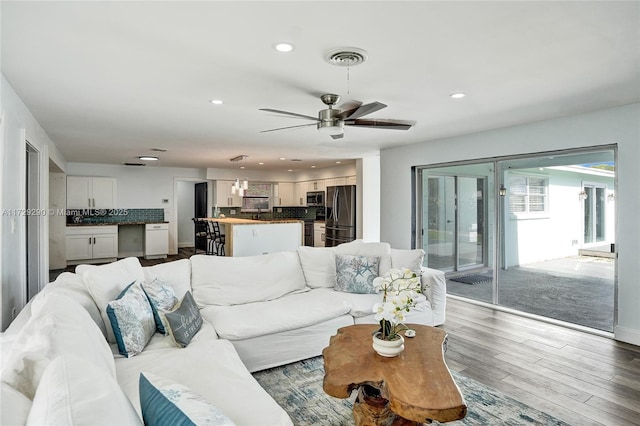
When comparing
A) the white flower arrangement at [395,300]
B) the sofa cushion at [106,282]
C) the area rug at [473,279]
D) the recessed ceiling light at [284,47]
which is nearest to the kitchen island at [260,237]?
the area rug at [473,279]

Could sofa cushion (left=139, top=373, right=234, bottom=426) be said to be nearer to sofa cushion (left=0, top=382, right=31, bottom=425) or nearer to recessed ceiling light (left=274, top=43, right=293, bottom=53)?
sofa cushion (left=0, top=382, right=31, bottom=425)

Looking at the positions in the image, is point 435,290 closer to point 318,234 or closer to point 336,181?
point 336,181

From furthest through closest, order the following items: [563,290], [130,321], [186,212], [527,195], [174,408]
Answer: [186,212] → [527,195] → [563,290] → [130,321] → [174,408]

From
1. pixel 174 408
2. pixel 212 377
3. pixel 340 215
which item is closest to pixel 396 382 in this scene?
pixel 212 377

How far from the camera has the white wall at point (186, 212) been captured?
11.4 metres

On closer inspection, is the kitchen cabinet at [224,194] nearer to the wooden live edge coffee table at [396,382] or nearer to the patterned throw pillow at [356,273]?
the patterned throw pillow at [356,273]

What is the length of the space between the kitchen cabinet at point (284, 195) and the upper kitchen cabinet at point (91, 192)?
4.25 metres

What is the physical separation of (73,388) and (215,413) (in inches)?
16.5

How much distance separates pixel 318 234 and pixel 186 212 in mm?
4574

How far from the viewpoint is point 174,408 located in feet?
3.51

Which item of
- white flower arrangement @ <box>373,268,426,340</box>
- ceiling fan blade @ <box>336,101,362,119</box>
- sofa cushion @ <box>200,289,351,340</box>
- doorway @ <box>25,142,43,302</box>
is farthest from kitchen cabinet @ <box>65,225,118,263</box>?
white flower arrangement @ <box>373,268,426,340</box>

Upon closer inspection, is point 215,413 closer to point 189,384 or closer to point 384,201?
point 189,384

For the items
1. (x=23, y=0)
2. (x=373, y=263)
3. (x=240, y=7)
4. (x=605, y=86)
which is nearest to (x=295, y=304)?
(x=373, y=263)

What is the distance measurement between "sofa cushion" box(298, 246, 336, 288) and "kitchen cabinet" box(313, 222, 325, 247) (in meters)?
5.65
